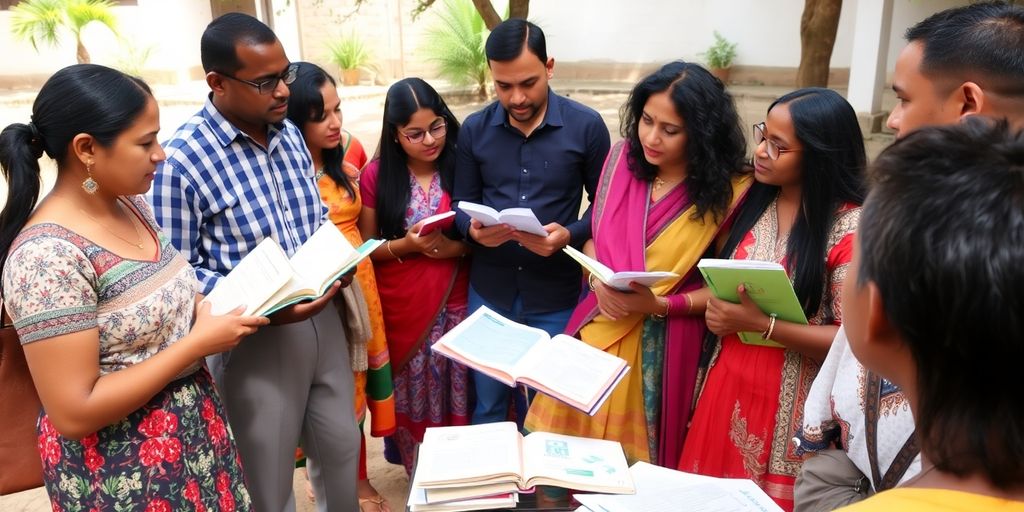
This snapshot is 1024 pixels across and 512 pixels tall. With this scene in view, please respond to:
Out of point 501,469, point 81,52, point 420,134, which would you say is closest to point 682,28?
point 81,52

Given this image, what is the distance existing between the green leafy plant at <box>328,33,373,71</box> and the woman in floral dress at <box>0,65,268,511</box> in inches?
508

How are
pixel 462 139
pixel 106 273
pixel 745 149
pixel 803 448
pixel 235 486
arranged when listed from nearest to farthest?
pixel 106 273, pixel 803 448, pixel 235 486, pixel 745 149, pixel 462 139

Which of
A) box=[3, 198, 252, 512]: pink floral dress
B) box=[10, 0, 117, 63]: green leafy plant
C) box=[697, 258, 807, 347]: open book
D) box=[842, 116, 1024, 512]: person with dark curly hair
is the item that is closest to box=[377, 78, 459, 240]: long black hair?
box=[3, 198, 252, 512]: pink floral dress

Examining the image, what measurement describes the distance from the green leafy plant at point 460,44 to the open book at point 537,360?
9349mm

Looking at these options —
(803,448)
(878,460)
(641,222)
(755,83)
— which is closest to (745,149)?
(641,222)

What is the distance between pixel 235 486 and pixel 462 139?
137cm

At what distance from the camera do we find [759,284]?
1.76 meters

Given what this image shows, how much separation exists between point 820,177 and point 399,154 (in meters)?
1.45

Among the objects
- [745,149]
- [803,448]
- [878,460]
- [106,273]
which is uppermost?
[745,149]

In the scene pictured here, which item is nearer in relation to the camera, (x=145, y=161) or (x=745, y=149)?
(x=145, y=161)

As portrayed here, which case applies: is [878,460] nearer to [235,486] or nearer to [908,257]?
[908,257]

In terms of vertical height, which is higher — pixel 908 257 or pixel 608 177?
pixel 908 257

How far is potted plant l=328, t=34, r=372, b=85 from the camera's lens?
45.4 ft

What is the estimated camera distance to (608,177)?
229cm
